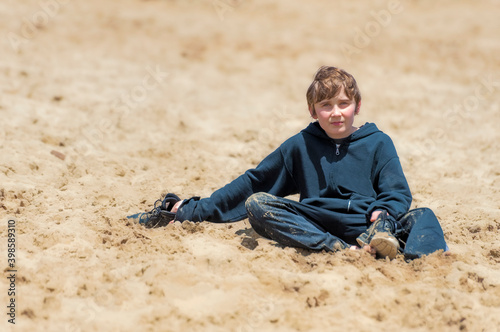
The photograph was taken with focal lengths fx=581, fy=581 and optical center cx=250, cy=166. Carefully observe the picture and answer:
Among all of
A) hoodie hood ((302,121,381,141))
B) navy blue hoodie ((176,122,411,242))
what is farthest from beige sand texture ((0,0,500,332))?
hoodie hood ((302,121,381,141))

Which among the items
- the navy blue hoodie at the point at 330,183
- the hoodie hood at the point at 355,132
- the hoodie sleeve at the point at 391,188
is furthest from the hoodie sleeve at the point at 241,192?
the hoodie sleeve at the point at 391,188

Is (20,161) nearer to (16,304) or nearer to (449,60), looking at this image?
(16,304)

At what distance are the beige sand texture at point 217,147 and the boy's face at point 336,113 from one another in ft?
2.20

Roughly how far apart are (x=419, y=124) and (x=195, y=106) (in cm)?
212

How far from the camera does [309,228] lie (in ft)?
9.44

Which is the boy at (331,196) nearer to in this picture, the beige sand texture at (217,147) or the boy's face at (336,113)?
the boy's face at (336,113)

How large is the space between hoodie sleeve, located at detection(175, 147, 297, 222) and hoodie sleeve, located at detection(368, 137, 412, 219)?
0.48 meters

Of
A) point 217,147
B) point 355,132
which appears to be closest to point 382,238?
point 355,132

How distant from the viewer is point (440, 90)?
6.28 meters

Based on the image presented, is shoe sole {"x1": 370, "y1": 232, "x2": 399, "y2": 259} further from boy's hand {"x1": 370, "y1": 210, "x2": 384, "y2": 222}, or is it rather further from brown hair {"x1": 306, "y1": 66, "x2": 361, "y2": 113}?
brown hair {"x1": 306, "y1": 66, "x2": 361, "y2": 113}

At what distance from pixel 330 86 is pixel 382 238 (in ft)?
2.68

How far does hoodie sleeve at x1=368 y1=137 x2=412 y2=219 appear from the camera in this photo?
9.39ft

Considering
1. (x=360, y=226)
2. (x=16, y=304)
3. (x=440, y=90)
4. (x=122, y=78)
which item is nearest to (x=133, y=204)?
(x=16, y=304)

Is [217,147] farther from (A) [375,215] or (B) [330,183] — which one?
(A) [375,215]
